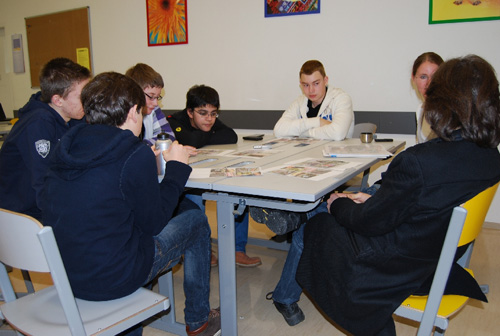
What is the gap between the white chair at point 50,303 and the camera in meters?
1.03

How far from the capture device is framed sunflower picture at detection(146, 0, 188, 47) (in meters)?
4.25

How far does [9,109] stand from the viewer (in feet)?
18.7

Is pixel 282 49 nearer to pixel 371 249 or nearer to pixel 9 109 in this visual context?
pixel 371 249

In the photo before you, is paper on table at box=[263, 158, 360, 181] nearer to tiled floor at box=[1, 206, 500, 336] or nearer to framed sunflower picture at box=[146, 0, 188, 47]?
tiled floor at box=[1, 206, 500, 336]

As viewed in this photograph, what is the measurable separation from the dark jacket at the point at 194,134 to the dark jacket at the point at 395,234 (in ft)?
4.17

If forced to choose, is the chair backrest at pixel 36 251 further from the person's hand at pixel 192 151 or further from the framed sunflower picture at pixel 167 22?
the framed sunflower picture at pixel 167 22

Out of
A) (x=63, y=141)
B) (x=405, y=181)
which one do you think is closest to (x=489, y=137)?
(x=405, y=181)

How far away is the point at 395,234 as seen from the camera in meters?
1.25

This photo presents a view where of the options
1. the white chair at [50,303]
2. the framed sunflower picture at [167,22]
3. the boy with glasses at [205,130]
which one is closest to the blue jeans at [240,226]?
the boy with glasses at [205,130]

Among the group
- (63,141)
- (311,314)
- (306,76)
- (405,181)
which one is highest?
(306,76)

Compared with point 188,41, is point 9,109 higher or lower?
lower

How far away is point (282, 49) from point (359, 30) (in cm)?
72

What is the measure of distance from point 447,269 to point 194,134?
170 centimetres

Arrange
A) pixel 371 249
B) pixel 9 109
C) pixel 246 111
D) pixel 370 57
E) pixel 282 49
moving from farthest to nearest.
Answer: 1. pixel 9 109
2. pixel 246 111
3. pixel 282 49
4. pixel 370 57
5. pixel 371 249
